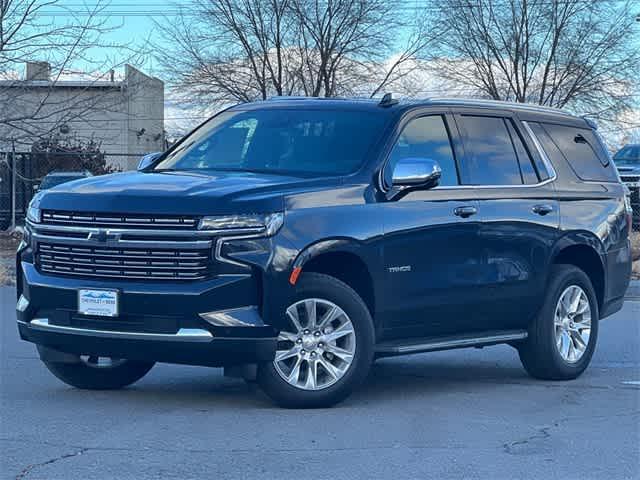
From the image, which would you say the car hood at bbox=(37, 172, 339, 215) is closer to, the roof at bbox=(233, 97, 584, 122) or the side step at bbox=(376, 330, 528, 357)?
the roof at bbox=(233, 97, 584, 122)

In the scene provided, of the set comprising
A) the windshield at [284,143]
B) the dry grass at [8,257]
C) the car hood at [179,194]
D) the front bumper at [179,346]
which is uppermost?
the windshield at [284,143]

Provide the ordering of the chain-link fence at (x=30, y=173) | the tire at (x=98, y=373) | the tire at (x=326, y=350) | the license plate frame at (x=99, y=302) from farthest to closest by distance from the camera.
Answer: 1. the chain-link fence at (x=30, y=173)
2. the tire at (x=98, y=373)
3. the tire at (x=326, y=350)
4. the license plate frame at (x=99, y=302)

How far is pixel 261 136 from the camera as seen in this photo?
8.96 m

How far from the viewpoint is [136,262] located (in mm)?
7473

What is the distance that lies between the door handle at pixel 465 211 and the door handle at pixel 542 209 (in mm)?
720

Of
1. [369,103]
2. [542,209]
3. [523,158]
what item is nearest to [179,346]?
[369,103]

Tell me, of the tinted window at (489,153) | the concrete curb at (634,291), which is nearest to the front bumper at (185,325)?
the tinted window at (489,153)

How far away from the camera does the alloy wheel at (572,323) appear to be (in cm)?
963

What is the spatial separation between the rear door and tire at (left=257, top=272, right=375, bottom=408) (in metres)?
1.32

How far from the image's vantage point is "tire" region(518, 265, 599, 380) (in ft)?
31.0

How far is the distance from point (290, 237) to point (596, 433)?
2108mm

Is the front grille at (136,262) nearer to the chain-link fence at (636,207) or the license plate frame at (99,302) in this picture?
the license plate frame at (99,302)

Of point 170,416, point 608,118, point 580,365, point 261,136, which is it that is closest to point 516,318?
point 580,365

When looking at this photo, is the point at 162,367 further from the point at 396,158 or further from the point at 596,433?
the point at 596,433
